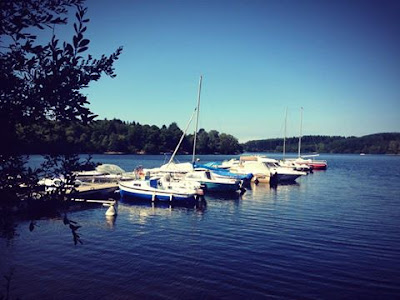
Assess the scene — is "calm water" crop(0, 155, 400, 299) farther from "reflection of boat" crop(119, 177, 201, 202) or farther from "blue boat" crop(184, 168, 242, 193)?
"blue boat" crop(184, 168, 242, 193)

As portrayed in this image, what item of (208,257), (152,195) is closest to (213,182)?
(152,195)

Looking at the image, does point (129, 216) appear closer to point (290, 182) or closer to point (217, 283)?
point (217, 283)

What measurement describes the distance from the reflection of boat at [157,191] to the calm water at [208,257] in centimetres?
298

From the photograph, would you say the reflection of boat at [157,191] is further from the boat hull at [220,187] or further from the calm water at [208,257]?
the boat hull at [220,187]

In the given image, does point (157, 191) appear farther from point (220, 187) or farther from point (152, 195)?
point (220, 187)

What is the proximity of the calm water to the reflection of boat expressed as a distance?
298 centimetres

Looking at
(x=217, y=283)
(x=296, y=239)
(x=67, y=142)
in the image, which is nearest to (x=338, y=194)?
(x=296, y=239)

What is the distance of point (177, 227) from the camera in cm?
2344

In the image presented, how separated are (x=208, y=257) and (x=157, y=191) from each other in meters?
16.2

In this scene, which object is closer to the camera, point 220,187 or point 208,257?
Answer: point 208,257

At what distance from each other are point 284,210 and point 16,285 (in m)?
24.9

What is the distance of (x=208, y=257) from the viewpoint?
17094 mm

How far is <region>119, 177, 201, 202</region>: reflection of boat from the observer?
3166cm

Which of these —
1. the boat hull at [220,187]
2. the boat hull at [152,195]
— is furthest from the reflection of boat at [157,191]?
the boat hull at [220,187]
